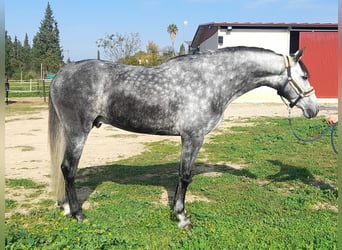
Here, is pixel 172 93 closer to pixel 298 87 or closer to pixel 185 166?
A: pixel 185 166

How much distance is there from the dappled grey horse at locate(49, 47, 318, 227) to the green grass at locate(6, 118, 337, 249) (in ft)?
1.33

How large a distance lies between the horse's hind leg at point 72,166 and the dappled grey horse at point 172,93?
1 cm

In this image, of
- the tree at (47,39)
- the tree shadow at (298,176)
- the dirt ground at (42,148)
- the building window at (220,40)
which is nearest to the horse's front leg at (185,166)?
the tree shadow at (298,176)

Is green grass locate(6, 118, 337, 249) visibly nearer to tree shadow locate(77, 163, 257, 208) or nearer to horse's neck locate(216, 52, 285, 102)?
tree shadow locate(77, 163, 257, 208)

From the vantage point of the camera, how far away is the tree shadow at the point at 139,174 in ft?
18.5

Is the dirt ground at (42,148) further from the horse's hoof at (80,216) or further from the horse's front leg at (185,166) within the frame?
the horse's front leg at (185,166)

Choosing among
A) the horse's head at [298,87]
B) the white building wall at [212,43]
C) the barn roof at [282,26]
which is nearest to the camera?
the horse's head at [298,87]

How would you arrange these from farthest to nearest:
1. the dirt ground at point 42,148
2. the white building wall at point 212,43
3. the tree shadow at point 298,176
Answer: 1. the white building wall at point 212,43
2. the dirt ground at point 42,148
3. the tree shadow at point 298,176

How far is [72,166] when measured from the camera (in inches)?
166

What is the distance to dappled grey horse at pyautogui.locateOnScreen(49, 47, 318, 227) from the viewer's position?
4.06m

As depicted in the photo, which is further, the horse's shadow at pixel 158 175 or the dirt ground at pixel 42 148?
the dirt ground at pixel 42 148

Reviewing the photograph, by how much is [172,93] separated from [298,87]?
1454 mm

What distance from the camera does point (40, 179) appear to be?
6129 millimetres

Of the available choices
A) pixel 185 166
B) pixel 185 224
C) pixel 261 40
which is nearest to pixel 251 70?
pixel 185 166
